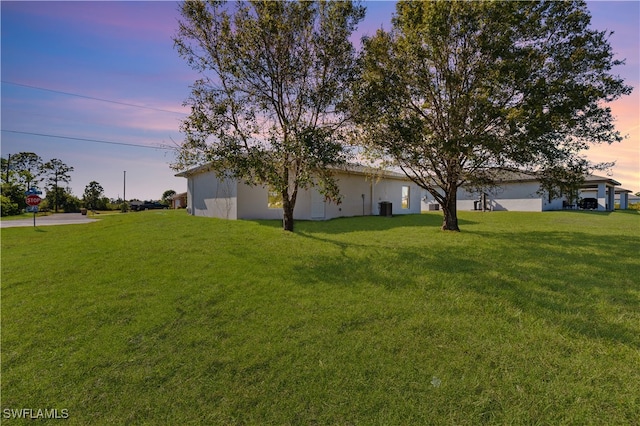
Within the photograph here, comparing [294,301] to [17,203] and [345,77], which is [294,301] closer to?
[345,77]

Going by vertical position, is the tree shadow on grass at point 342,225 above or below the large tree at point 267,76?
below

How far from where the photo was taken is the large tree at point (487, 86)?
855 cm

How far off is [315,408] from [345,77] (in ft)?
30.9

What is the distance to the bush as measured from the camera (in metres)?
29.5

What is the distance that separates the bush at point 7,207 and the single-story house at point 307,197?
80.7 feet

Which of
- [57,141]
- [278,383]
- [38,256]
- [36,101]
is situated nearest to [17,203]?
[57,141]

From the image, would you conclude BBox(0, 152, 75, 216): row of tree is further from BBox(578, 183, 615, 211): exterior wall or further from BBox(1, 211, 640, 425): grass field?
BBox(578, 183, 615, 211): exterior wall

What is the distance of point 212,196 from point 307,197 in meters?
5.87

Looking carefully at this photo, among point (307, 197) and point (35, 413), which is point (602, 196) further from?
point (35, 413)

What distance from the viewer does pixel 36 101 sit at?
1444cm

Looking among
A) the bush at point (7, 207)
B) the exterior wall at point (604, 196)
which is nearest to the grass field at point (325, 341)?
the exterior wall at point (604, 196)

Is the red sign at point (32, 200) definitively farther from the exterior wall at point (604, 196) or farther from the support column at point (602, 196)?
the support column at point (602, 196)

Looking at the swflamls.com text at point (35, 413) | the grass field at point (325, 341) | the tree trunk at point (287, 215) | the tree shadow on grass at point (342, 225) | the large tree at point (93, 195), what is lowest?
the swflamls.com text at point (35, 413)

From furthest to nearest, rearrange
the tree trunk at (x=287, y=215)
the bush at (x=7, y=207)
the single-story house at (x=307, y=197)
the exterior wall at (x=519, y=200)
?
the bush at (x=7, y=207) → the exterior wall at (x=519, y=200) → the single-story house at (x=307, y=197) → the tree trunk at (x=287, y=215)
